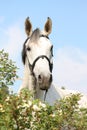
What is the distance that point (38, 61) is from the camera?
796 cm

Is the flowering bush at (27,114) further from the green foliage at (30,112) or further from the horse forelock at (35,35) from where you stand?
the horse forelock at (35,35)

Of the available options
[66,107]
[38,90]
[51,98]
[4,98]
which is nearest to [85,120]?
[66,107]

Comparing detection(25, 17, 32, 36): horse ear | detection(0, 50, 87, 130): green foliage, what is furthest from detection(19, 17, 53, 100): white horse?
detection(0, 50, 87, 130): green foliage

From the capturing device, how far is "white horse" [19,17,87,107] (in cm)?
758

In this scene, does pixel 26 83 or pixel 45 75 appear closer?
pixel 45 75

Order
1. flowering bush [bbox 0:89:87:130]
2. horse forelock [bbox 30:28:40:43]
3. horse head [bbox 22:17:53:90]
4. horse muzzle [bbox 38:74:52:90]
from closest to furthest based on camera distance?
flowering bush [bbox 0:89:87:130]
horse muzzle [bbox 38:74:52:90]
horse head [bbox 22:17:53:90]
horse forelock [bbox 30:28:40:43]

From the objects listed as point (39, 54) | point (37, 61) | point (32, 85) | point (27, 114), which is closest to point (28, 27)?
point (39, 54)

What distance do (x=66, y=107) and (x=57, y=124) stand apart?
0.45 meters

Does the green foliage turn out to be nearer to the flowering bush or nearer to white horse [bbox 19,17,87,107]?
the flowering bush

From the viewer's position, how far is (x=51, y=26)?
9062 millimetres

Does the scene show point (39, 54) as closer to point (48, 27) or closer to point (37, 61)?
point (37, 61)

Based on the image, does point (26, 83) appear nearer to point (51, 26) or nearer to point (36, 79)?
point (36, 79)

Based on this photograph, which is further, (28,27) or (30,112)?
(28,27)

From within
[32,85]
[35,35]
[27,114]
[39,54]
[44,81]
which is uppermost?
[35,35]
